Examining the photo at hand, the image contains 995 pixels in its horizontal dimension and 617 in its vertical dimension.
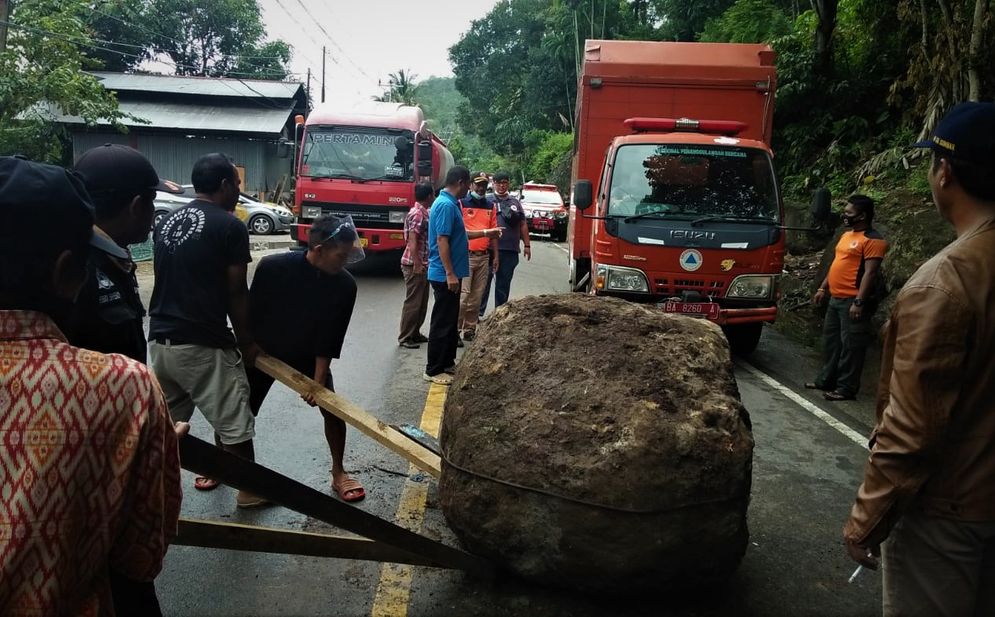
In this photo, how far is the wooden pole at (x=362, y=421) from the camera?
3426 mm

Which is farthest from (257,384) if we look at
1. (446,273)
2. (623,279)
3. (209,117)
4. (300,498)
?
(209,117)

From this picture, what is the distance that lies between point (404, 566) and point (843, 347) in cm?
484

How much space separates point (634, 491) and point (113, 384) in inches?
74.2

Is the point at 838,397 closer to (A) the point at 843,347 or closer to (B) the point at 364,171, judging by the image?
(A) the point at 843,347

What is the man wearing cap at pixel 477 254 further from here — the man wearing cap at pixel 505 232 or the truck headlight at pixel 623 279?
the truck headlight at pixel 623 279

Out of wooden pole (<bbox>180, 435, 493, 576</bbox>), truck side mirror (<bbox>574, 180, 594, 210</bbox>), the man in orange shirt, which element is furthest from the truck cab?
wooden pole (<bbox>180, 435, 493, 576</bbox>)

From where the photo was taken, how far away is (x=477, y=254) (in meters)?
7.87

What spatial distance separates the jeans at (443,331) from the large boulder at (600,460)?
10.1 feet

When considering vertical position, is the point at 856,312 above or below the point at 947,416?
below

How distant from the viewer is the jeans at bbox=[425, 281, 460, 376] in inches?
251

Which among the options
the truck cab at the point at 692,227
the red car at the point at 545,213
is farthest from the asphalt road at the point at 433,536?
the red car at the point at 545,213

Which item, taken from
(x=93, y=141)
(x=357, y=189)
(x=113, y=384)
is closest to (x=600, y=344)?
(x=113, y=384)

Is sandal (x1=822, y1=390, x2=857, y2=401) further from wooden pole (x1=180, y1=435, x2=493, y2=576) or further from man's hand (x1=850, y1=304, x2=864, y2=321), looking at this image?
wooden pole (x1=180, y1=435, x2=493, y2=576)

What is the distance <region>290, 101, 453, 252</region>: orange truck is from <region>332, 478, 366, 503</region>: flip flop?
27.0ft
